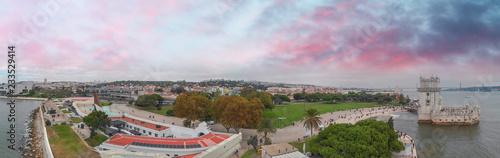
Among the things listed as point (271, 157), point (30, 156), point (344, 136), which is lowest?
point (30, 156)

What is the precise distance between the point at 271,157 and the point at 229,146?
15.2 feet

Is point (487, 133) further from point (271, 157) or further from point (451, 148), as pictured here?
point (271, 157)

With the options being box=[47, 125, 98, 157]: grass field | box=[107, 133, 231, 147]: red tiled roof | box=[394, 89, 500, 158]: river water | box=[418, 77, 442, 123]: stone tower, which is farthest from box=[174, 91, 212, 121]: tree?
box=[418, 77, 442, 123]: stone tower

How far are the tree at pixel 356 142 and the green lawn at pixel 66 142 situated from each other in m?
22.9

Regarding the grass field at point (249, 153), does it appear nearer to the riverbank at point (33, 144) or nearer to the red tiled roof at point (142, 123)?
the red tiled roof at point (142, 123)

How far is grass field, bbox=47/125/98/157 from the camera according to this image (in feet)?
72.5

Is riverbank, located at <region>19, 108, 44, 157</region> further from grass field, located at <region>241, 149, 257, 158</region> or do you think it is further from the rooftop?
the rooftop

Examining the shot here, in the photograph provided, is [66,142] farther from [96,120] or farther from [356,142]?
[356,142]

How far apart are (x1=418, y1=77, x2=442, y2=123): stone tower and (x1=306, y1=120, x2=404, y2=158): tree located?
2670cm

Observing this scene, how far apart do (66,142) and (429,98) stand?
174ft

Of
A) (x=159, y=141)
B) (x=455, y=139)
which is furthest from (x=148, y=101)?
(x=455, y=139)

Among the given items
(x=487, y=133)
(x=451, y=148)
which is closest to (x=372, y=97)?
(x=487, y=133)

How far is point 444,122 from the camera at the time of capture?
38.5m

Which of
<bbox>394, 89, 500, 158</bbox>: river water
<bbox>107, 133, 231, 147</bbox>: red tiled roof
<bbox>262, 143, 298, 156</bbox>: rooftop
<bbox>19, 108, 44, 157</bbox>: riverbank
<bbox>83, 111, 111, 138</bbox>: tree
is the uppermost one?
<bbox>83, 111, 111, 138</bbox>: tree
